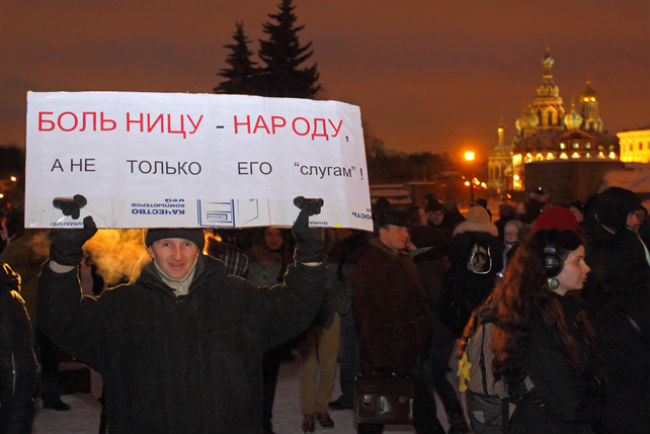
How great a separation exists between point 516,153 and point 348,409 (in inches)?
6699

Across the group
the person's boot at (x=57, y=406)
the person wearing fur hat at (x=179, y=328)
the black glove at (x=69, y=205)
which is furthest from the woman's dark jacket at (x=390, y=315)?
the person's boot at (x=57, y=406)

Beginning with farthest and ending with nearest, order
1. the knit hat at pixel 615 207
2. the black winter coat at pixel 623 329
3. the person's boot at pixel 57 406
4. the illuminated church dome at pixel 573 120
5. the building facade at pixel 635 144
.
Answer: the illuminated church dome at pixel 573 120 < the building facade at pixel 635 144 < the person's boot at pixel 57 406 < the knit hat at pixel 615 207 < the black winter coat at pixel 623 329

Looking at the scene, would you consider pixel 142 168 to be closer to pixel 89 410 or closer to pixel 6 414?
pixel 6 414

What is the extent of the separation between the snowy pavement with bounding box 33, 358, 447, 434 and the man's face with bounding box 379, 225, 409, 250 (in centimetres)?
180

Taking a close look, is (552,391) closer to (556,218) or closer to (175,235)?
(175,235)

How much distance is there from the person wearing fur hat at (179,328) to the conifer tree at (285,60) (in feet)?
124

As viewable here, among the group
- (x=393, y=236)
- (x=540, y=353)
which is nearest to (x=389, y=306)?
(x=393, y=236)

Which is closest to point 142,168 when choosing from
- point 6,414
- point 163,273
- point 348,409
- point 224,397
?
point 163,273

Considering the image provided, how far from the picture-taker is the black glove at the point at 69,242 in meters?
3.08

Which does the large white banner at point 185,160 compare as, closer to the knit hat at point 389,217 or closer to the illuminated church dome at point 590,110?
the knit hat at point 389,217

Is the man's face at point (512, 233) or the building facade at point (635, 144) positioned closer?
the man's face at point (512, 233)

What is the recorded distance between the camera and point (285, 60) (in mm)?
41812

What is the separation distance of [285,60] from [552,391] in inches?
1538

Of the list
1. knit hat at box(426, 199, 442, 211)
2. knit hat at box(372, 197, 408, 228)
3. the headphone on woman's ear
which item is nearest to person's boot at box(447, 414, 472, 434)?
knit hat at box(372, 197, 408, 228)
